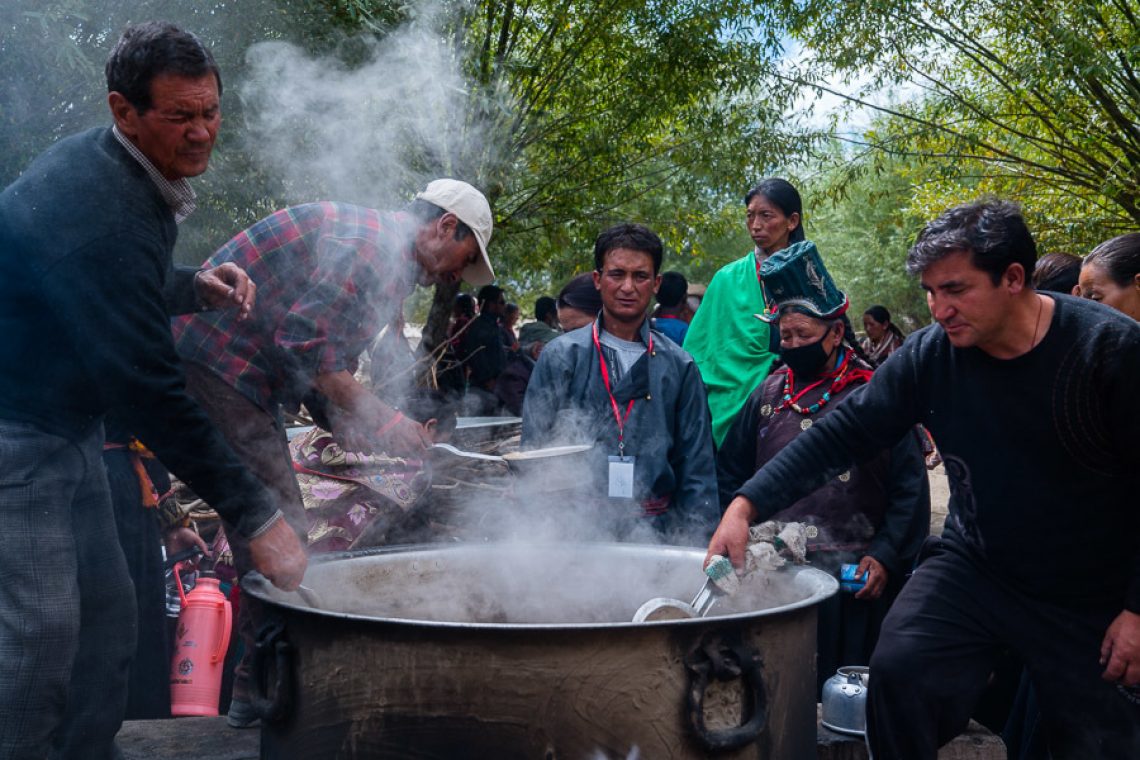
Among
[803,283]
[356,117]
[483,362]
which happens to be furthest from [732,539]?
[483,362]

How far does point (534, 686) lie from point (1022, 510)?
1.56 meters

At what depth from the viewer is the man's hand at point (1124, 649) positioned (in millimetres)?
2570

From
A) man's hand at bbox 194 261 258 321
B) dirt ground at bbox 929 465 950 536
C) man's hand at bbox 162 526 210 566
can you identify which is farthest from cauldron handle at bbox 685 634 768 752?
dirt ground at bbox 929 465 950 536

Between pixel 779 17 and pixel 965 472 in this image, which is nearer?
pixel 965 472

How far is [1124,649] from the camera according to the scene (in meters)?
2.58

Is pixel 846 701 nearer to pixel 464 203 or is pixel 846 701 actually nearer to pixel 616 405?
pixel 616 405

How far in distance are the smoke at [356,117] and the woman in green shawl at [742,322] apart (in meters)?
2.68

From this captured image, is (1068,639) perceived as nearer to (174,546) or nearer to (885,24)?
(174,546)

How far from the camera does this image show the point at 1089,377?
2639 millimetres

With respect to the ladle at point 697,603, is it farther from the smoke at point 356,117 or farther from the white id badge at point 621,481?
the smoke at point 356,117

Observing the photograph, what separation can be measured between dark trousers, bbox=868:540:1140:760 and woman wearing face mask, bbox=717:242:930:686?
2.09ft

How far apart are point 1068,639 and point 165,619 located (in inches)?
126

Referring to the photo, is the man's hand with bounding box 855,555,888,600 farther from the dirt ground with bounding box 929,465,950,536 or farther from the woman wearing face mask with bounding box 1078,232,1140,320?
the dirt ground with bounding box 929,465,950,536

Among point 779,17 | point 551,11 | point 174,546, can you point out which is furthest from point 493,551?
point 779,17
